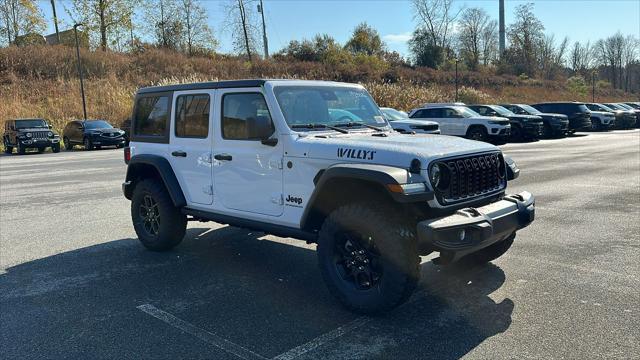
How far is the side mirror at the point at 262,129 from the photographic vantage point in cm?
481

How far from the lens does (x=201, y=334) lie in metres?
3.98

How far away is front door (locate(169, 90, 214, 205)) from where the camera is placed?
18.5ft

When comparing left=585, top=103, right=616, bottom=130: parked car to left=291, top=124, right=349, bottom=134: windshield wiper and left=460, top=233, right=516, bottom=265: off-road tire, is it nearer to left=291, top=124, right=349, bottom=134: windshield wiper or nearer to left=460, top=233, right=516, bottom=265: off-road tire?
left=460, top=233, right=516, bottom=265: off-road tire

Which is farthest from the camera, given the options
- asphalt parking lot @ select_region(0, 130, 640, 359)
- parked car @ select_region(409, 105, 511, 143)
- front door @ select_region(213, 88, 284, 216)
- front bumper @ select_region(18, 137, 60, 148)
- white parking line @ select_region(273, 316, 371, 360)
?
front bumper @ select_region(18, 137, 60, 148)

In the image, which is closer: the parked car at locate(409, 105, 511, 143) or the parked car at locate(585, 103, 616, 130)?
the parked car at locate(409, 105, 511, 143)

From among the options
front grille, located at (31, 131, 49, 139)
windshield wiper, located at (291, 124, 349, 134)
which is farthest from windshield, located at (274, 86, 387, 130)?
front grille, located at (31, 131, 49, 139)

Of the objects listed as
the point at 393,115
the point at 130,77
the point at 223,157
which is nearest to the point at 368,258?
the point at 223,157

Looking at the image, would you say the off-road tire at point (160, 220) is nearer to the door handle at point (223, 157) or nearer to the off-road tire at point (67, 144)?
the door handle at point (223, 157)

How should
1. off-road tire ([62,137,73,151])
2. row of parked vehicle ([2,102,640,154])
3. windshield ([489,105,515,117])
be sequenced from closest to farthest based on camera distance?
row of parked vehicle ([2,102,640,154])
windshield ([489,105,515,117])
off-road tire ([62,137,73,151])

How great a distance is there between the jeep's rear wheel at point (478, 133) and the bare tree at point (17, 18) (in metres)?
43.0

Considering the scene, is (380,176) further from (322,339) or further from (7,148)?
(7,148)

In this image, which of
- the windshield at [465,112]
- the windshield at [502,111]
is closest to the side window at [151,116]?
the windshield at [465,112]

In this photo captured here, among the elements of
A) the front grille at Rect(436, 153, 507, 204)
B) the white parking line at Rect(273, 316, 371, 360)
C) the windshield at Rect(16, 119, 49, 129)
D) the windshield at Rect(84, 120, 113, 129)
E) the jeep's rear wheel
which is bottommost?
the white parking line at Rect(273, 316, 371, 360)

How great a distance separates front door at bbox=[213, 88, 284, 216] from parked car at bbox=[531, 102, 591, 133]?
2670cm
